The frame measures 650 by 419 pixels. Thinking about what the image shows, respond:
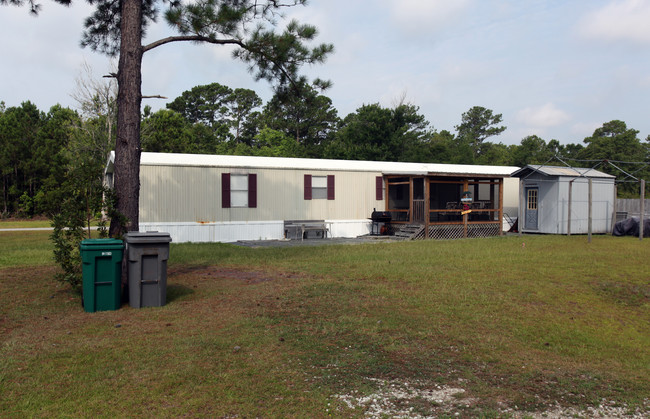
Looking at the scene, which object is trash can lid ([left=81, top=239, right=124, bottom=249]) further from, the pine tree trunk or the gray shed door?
the gray shed door

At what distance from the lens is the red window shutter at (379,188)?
21125 millimetres

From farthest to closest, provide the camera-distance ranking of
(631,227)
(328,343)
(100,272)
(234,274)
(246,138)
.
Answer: (246,138) → (631,227) → (234,274) → (100,272) → (328,343)

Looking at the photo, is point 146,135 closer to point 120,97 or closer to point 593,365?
point 120,97

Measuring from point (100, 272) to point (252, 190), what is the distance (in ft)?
38.2

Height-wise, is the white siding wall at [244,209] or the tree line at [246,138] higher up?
the tree line at [246,138]

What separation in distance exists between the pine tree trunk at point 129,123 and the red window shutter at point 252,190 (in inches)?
390

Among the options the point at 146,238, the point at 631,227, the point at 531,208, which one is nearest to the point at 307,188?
the point at 531,208

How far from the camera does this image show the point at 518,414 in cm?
378

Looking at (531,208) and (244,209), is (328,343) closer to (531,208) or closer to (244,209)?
(244,209)

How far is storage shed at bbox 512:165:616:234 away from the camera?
21750 mm

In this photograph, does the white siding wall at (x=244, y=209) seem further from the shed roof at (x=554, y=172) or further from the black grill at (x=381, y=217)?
the shed roof at (x=554, y=172)

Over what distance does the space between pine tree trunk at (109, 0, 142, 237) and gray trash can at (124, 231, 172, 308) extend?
113 cm

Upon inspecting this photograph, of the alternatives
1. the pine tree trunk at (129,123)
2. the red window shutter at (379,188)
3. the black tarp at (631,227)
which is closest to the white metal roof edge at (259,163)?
the red window shutter at (379,188)

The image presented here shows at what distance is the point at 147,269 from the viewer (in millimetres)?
7270
